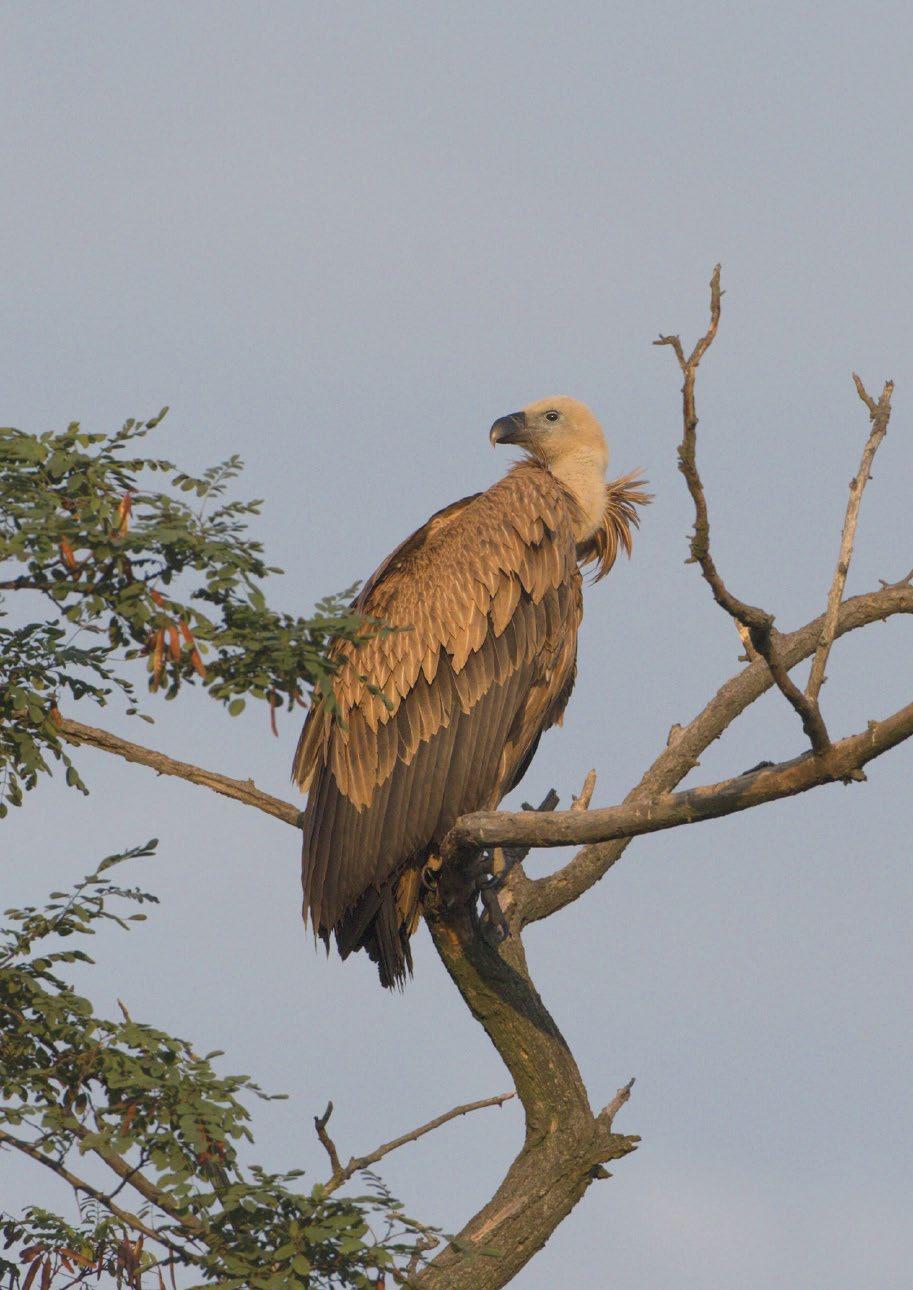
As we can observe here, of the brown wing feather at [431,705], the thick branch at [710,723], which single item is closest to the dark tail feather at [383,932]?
the brown wing feather at [431,705]

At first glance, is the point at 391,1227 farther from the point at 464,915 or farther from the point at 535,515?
the point at 535,515

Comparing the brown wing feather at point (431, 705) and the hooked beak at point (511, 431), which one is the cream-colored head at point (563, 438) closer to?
the hooked beak at point (511, 431)

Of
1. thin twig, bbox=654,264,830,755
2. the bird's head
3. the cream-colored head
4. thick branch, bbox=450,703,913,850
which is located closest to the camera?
thin twig, bbox=654,264,830,755

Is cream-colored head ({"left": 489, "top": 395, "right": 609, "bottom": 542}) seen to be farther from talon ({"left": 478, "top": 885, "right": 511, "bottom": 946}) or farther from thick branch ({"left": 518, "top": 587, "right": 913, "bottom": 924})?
talon ({"left": 478, "top": 885, "right": 511, "bottom": 946})

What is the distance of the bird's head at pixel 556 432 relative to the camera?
8.45 meters

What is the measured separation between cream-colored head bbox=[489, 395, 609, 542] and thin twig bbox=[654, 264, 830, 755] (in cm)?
371

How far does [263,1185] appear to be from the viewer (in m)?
4.36

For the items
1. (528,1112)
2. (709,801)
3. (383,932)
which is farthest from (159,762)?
(709,801)

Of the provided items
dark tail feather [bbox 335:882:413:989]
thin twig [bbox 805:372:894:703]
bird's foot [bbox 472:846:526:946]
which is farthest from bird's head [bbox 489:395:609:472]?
thin twig [bbox 805:372:894:703]

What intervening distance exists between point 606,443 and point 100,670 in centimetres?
423

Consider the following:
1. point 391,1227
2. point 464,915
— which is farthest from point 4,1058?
point 464,915

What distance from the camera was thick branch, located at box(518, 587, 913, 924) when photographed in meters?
8.11

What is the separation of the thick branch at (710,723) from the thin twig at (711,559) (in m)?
3.51

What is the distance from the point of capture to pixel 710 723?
8.49 metres
